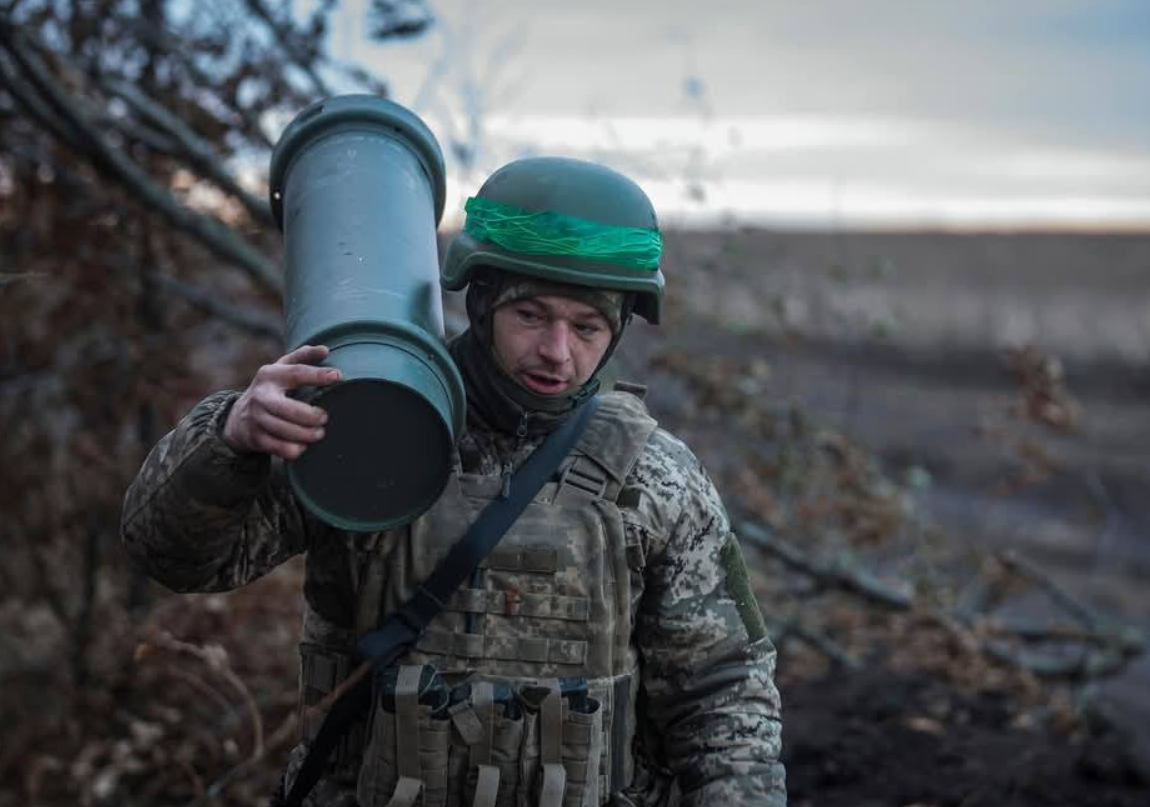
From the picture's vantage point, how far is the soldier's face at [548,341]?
256 cm

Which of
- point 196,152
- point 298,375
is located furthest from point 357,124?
point 196,152

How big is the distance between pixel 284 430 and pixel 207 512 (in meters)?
0.24

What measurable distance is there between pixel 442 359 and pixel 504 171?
443mm

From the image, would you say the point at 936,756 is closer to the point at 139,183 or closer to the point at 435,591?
the point at 435,591

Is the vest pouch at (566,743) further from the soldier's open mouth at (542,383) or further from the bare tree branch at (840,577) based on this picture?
Answer: the bare tree branch at (840,577)

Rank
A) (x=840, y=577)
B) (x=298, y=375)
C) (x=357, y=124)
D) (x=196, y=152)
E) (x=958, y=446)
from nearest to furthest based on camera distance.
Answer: (x=298, y=375) < (x=357, y=124) < (x=196, y=152) < (x=840, y=577) < (x=958, y=446)

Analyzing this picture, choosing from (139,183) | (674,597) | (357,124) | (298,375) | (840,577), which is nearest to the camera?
(298,375)

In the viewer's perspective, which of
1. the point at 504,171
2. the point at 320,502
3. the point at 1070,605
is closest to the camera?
the point at 320,502

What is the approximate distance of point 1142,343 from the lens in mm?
18625

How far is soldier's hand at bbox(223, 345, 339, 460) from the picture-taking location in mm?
2254

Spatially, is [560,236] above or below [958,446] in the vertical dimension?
below

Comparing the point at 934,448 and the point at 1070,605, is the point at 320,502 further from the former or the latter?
the point at 934,448

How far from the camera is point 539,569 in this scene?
8.39ft

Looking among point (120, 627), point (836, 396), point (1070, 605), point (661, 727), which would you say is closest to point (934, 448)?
point (836, 396)
